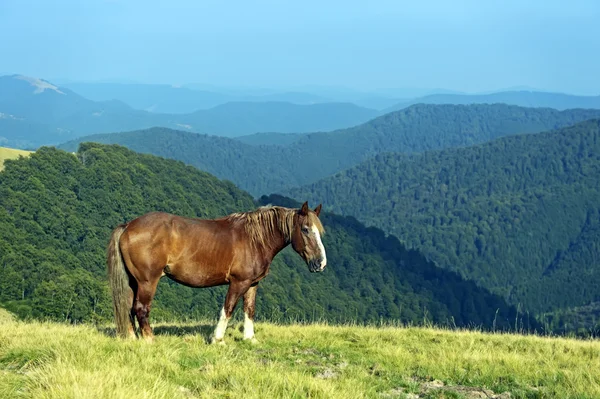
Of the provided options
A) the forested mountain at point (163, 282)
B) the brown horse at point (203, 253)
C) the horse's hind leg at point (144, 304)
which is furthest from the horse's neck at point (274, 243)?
the forested mountain at point (163, 282)

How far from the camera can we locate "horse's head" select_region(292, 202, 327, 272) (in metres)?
10.6

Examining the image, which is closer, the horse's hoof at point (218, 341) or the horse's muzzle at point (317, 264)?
the horse's hoof at point (218, 341)

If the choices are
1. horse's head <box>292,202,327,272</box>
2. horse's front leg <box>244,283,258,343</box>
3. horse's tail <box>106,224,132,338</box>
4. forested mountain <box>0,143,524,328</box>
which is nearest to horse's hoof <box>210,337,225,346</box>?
horse's front leg <box>244,283,258,343</box>

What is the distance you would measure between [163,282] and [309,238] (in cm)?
6430

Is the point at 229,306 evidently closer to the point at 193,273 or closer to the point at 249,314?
the point at 249,314

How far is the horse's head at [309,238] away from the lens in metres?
10.6

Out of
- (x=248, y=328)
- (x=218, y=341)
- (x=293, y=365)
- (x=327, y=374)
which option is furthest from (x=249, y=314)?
(x=327, y=374)

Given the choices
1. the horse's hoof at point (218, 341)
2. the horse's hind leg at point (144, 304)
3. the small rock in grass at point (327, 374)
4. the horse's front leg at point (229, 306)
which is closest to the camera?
the small rock in grass at point (327, 374)

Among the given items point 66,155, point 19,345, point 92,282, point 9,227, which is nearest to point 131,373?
point 19,345

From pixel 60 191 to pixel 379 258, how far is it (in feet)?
248

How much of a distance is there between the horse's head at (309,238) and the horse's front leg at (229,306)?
3.52 ft

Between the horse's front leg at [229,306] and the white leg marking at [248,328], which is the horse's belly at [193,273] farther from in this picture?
the white leg marking at [248,328]

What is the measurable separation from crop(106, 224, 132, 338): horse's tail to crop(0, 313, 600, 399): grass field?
12.4 inches

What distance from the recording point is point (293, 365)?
9.05 meters
